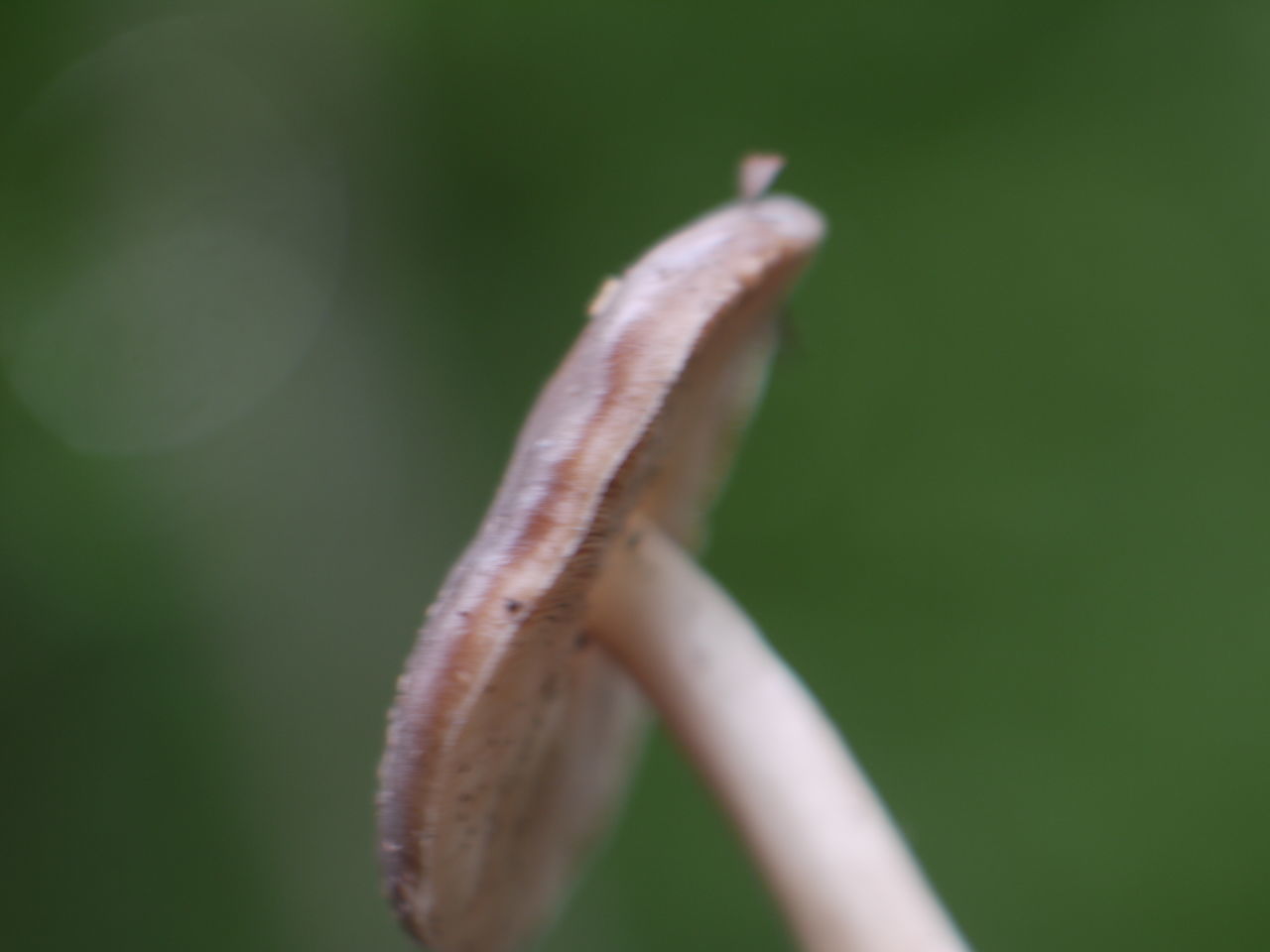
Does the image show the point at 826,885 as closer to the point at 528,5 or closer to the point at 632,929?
the point at 632,929

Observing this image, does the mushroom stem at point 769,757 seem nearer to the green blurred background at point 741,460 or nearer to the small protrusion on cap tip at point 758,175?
the small protrusion on cap tip at point 758,175

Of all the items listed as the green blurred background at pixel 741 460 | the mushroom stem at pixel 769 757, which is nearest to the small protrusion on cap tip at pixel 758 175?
the mushroom stem at pixel 769 757

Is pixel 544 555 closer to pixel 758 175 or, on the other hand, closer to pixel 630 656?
pixel 630 656

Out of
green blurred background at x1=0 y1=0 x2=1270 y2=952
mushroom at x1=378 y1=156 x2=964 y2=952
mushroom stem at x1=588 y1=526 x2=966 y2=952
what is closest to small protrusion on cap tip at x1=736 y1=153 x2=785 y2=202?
mushroom at x1=378 y1=156 x2=964 y2=952

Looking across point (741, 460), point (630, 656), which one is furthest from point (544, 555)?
point (741, 460)

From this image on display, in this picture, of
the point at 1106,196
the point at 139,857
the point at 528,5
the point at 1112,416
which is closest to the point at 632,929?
the point at 139,857

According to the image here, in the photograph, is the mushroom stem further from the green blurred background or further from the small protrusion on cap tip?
the green blurred background
